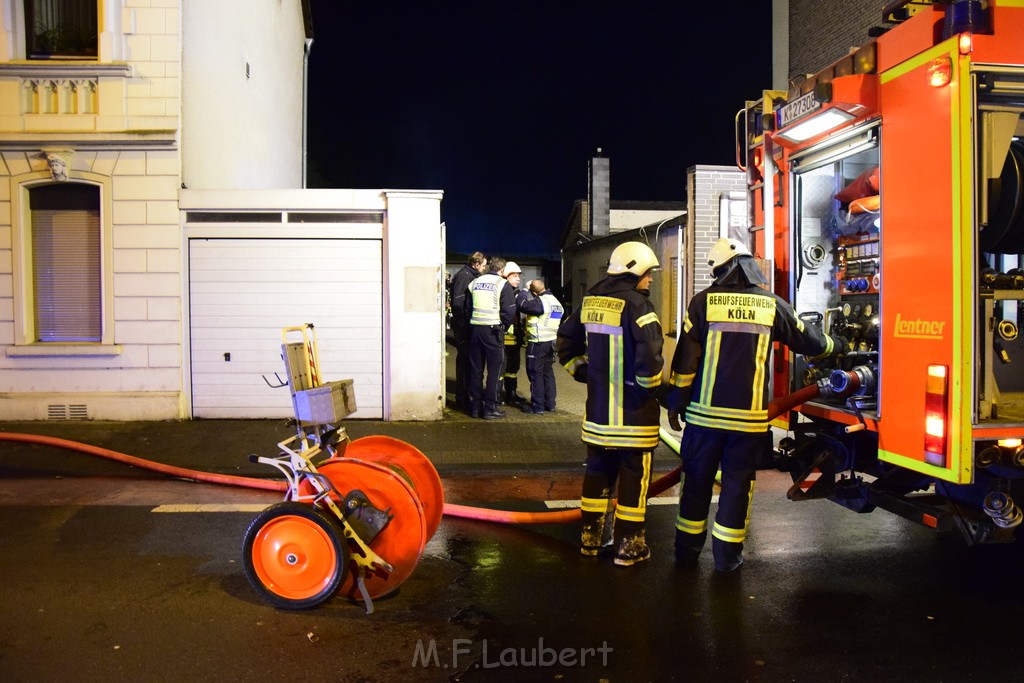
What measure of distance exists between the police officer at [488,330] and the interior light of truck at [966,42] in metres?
6.42

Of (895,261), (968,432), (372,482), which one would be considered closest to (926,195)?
(895,261)

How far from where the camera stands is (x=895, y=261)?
14.2 feet

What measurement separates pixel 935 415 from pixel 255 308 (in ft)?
26.0

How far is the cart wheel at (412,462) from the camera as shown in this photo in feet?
15.7

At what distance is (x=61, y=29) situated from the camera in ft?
33.1

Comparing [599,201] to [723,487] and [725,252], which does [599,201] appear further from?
[723,487]

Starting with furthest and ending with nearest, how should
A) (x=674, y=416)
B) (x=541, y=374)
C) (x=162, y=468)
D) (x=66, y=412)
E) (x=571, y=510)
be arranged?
(x=541, y=374)
(x=66, y=412)
(x=162, y=468)
(x=571, y=510)
(x=674, y=416)

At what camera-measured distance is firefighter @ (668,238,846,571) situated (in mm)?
4766

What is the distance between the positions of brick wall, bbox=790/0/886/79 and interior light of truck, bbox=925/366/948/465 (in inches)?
547

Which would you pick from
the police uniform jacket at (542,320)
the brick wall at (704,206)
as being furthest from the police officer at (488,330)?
the brick wall at (704,206)

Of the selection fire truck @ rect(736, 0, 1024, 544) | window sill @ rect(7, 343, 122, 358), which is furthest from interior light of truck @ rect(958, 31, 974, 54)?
window sill @ rect(7, 343, 122, 358)

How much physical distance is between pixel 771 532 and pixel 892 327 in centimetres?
204

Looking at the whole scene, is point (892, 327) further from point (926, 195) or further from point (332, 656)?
point (332, 656)

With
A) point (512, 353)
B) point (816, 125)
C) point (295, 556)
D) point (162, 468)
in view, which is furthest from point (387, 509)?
point (512, 353)
